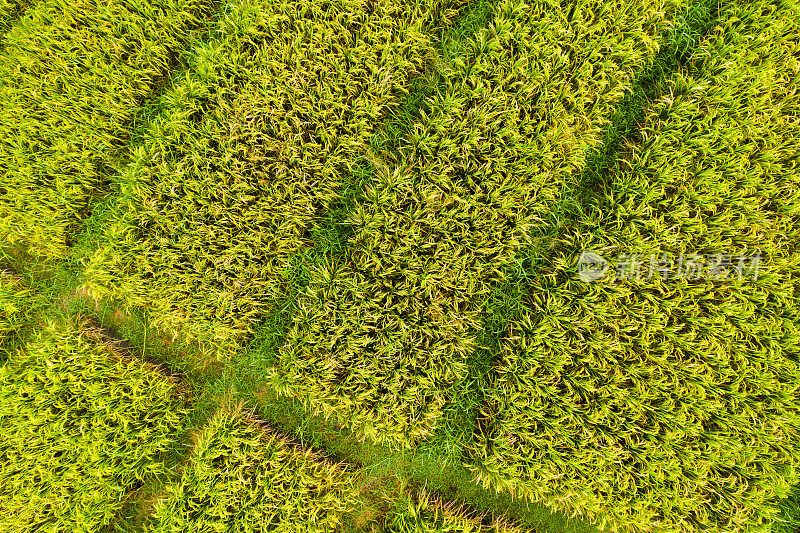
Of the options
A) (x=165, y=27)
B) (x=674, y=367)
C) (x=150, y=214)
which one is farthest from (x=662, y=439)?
(x=165, y=27)

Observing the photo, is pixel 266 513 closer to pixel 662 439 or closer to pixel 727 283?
pixel 662 439

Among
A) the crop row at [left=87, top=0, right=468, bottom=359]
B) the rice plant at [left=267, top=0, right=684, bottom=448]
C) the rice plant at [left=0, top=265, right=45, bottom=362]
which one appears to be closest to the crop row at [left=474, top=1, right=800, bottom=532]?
the rice plant at [left=267, top=0, right=684, bottom=448]

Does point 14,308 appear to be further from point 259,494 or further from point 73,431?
point 259,494

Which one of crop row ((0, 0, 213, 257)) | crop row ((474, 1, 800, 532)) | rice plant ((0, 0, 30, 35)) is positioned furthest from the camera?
rice plant ((0, 0, 30, 35))

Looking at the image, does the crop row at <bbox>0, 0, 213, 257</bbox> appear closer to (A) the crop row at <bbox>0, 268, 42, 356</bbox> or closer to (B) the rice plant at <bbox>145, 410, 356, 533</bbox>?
(A) the crop row at <bbox>0, 268, 42, 356</bbox>

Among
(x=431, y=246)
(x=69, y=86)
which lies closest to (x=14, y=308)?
(x=69, y=86)

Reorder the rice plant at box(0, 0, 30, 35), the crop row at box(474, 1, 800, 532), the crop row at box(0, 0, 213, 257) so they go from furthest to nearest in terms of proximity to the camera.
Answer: the rice plant at box(0, 0, 30, 35)
the crop row at box(0, 0, 213, 257)
the crop row at box(474, 1, 800, 532)
